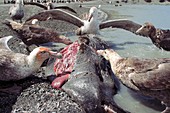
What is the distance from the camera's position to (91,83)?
19.2ft

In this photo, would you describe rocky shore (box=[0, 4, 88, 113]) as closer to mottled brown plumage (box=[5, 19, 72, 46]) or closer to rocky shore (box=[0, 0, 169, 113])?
rocky shore (box=[0, 0, 169, 113])

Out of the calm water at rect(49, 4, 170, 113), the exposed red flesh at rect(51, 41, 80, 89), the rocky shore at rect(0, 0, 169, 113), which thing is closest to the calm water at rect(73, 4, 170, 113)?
the calm water at rect(49, 4, 170, 113)

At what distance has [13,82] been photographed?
683 centimetres

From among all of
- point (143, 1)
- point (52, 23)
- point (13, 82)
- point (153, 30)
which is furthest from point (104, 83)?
point (143, 1)

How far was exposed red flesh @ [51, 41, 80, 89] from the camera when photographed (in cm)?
657

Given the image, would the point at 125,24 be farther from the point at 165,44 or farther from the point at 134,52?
the point at 165,44

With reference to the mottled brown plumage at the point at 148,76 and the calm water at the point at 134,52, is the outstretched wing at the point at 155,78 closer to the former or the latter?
the mottled brown plumage at the point at 148,76

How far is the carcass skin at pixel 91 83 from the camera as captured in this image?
5.47 m

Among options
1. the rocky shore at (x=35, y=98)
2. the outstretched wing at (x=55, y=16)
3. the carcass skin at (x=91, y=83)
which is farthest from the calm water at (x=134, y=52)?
the outstretched wing at (x=55, y=16)

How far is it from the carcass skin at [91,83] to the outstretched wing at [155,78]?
60cm

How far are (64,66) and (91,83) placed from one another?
5.38 feet

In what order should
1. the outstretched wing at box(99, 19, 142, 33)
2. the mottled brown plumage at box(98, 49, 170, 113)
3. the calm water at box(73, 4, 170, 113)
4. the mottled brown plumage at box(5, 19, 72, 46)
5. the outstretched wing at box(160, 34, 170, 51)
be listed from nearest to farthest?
the mottled brown plumage at box(98, 49, 170, 113)
the calm water at box(73, 4, 170, 113)
the mottled brown plumage at box(5, 19, 72, 46)
the outstretched wing at box(160, 34, 170, 51)
the outstretched wing at box(99, 19, 142, 33)

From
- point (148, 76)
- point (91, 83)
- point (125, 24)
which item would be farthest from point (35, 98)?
point (125, 24)

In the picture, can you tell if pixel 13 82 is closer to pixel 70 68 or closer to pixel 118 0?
pixel 70 68
